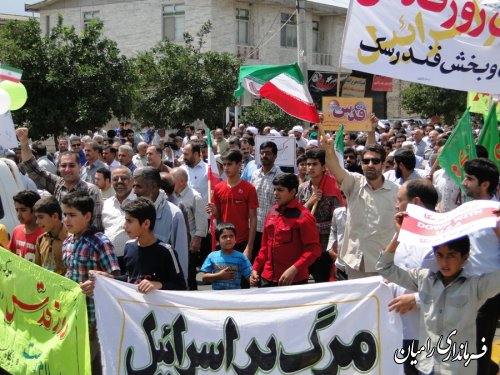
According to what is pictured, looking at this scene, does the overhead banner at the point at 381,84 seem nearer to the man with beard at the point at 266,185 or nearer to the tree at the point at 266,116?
the tree at the point at 266,116

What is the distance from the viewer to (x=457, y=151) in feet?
23.0

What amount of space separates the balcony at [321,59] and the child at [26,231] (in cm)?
3483

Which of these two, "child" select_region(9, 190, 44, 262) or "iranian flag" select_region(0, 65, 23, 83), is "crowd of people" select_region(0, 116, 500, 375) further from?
"iranian flag" select_region(0, 65, 23, 83)

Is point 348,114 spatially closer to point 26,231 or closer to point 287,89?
point 287,89

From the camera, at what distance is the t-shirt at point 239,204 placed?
8266mm

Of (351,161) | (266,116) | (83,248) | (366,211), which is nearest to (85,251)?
(83,248)

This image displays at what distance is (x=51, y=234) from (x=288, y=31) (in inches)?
1310

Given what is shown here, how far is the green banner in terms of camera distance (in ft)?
18.0

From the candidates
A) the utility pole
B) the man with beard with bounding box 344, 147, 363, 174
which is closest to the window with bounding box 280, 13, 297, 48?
the utility pole

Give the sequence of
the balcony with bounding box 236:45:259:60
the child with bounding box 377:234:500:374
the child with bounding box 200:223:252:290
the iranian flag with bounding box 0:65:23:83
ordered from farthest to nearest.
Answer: the balcony with bounding box 236:45:259:60, the iranian flag with bounding box 0:65:23:83, the child with bounding box 200:223:252:290, the child with bounding box 377:234:500:374

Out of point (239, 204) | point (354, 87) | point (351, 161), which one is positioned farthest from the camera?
point (354, 87)

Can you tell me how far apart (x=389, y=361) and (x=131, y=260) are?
194 centimetres

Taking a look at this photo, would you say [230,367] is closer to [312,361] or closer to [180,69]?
[312,361]

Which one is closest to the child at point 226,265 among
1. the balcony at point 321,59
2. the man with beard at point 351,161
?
the man with beard at point 351,161
